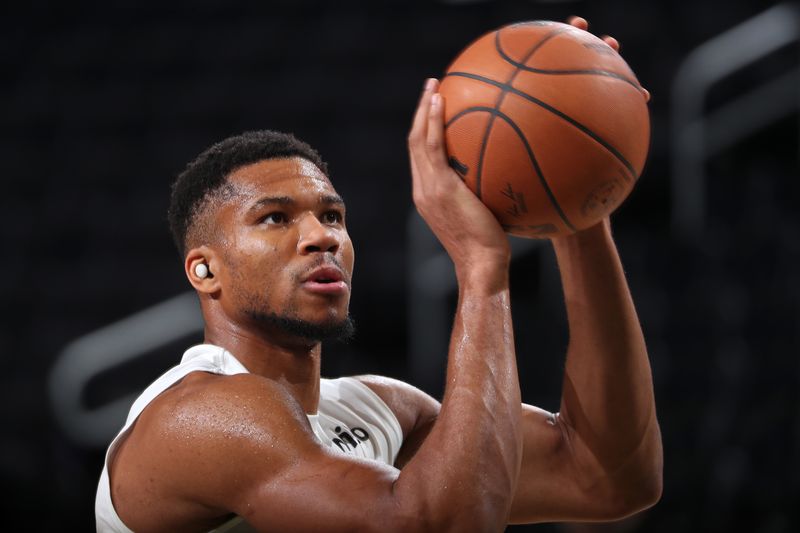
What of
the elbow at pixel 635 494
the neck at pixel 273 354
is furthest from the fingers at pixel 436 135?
the elbow at pixel 635 494

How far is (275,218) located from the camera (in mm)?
2623

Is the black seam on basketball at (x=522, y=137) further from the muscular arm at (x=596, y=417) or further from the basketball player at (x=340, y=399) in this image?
the muscular arm at (x=596, y=417)

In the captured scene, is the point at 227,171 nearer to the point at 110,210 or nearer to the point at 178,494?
the point at 178,494

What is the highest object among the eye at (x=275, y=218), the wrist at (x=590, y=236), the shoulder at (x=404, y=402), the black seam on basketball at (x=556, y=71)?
the black seam on basketball at (x=556, y=71)

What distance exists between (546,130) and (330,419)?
3.25ft

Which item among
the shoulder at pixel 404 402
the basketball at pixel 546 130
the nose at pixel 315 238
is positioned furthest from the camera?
the shoulder at pixel 404 402

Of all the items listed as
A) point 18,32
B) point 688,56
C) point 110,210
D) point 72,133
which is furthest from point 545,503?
point 18,32

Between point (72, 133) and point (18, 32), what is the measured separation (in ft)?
3.70

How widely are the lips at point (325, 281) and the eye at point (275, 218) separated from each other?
164 mm

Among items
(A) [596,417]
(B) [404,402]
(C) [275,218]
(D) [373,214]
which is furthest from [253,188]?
(D) [373,214]

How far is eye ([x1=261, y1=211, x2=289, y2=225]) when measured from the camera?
2.61 metres

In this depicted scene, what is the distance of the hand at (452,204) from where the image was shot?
2291 millimetres

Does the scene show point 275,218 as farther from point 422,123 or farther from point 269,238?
point 422,123

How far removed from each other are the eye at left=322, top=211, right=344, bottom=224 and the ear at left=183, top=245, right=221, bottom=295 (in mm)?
290
